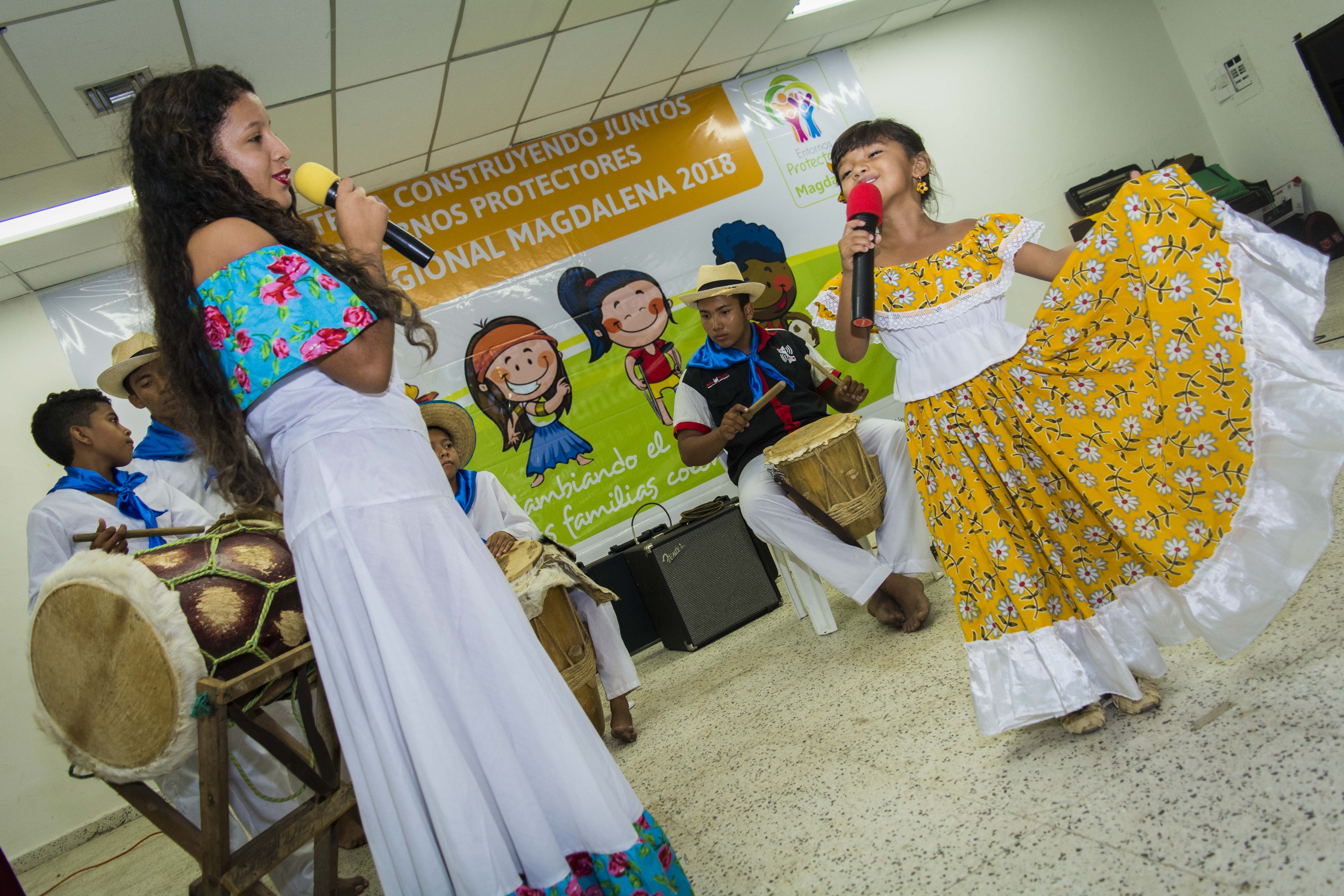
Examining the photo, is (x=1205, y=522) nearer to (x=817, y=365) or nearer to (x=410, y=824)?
(x=410, y=824)

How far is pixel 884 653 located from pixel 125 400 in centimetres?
407

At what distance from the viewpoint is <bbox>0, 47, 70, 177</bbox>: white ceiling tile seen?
119 inches

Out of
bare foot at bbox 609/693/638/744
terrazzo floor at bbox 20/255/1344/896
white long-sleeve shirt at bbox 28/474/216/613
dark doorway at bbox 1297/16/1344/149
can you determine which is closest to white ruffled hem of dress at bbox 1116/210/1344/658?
terrazzo floor at bbox 20/255/1344/896

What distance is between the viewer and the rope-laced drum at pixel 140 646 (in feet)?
4.60

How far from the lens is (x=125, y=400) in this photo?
427cm

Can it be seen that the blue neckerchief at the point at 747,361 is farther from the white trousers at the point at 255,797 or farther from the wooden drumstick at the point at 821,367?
the white trousers at the point at 255,797

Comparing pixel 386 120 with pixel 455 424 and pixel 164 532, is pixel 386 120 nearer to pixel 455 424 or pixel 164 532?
pixel 455 424

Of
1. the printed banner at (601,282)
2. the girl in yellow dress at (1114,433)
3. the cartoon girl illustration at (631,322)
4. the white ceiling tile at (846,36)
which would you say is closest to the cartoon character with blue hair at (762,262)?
the printed banner at (601,282)

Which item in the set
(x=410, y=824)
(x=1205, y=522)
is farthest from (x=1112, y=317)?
(x=410, y=824)

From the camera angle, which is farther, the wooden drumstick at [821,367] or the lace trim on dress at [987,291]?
the wooden drumstick at [821,367]

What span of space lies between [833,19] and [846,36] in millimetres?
400

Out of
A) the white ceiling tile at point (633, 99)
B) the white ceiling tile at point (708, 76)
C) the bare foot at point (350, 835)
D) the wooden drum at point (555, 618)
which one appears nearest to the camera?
the wooden drum at point (555, 618)

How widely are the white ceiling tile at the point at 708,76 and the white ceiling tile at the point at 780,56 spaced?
0.09 meters

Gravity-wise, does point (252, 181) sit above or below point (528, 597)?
above
